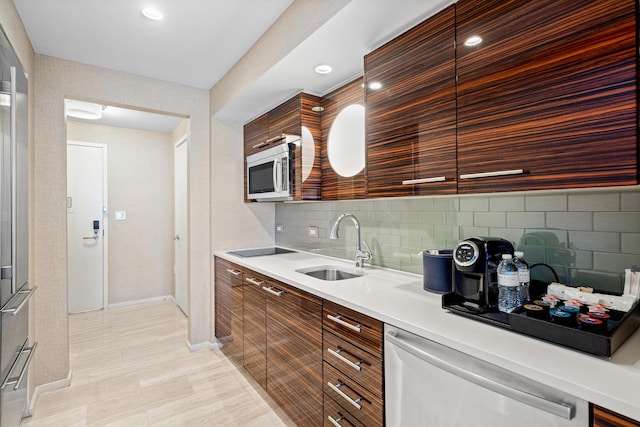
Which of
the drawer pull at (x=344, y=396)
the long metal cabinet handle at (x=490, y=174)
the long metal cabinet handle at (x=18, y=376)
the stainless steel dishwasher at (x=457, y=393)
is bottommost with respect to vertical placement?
the drawer pull at (x=344, y=396)

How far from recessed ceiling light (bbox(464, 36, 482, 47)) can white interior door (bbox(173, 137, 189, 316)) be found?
334 cm

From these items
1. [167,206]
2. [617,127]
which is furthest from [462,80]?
[167,206]

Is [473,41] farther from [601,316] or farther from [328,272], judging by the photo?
[328,272]

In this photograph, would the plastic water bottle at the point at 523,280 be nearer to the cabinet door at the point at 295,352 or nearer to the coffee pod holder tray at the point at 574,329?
the coffee pod holder tray at the point at 574,329

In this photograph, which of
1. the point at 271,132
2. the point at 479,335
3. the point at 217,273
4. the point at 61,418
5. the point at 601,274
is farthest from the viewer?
the point at 217,273

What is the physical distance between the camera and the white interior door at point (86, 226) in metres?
3.88

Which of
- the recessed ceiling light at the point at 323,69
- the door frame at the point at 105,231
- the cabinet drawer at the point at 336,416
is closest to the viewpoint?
the cabinet drawer at the point at 336,416

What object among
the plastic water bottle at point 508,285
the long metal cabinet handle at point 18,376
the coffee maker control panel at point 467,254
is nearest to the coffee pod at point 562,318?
the plastic water bottle at point 508,285

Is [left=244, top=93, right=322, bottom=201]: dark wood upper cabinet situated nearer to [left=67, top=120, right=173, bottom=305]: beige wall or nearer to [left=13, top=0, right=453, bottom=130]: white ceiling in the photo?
[left=13, top=0, right=453, bottom=130]: white ceiling

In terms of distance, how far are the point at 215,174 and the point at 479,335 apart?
2563 mm

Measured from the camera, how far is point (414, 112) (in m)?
1.46

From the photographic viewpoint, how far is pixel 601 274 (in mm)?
1175

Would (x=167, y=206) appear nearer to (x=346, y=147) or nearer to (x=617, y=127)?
(x=346, y=147)

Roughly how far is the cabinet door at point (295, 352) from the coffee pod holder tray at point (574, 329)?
0.81 metres
